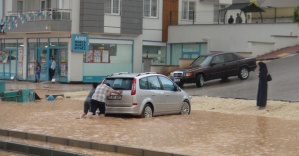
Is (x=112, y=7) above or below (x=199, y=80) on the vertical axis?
above

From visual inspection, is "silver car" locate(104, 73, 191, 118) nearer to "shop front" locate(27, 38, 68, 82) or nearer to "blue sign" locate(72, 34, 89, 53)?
"blue sign" locate(72, 34, 89, 53)

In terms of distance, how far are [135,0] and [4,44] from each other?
38.7ft

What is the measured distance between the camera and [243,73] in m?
33.3

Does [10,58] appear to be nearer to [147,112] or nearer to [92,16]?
[92,16]

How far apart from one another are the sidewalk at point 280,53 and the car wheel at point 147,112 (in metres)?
18.0

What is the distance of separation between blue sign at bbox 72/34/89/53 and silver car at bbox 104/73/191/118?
1901cm

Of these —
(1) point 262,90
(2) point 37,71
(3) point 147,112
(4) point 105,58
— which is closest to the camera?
(3) point 147,112

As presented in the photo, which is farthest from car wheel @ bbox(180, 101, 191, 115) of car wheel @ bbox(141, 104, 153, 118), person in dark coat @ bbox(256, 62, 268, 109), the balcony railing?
the balcony railing

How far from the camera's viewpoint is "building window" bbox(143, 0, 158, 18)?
143 feet

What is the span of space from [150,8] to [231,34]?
680 cm

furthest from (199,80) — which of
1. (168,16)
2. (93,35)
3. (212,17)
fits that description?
(212,17)

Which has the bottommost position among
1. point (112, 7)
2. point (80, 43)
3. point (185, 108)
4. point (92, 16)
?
point (185, 108)

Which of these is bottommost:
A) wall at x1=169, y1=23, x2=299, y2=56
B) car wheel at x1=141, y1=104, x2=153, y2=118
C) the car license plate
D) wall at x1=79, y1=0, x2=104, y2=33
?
car wheel at x1=141, y1=104, x2=153, y2=118

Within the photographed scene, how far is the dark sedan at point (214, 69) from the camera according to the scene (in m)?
31.9
